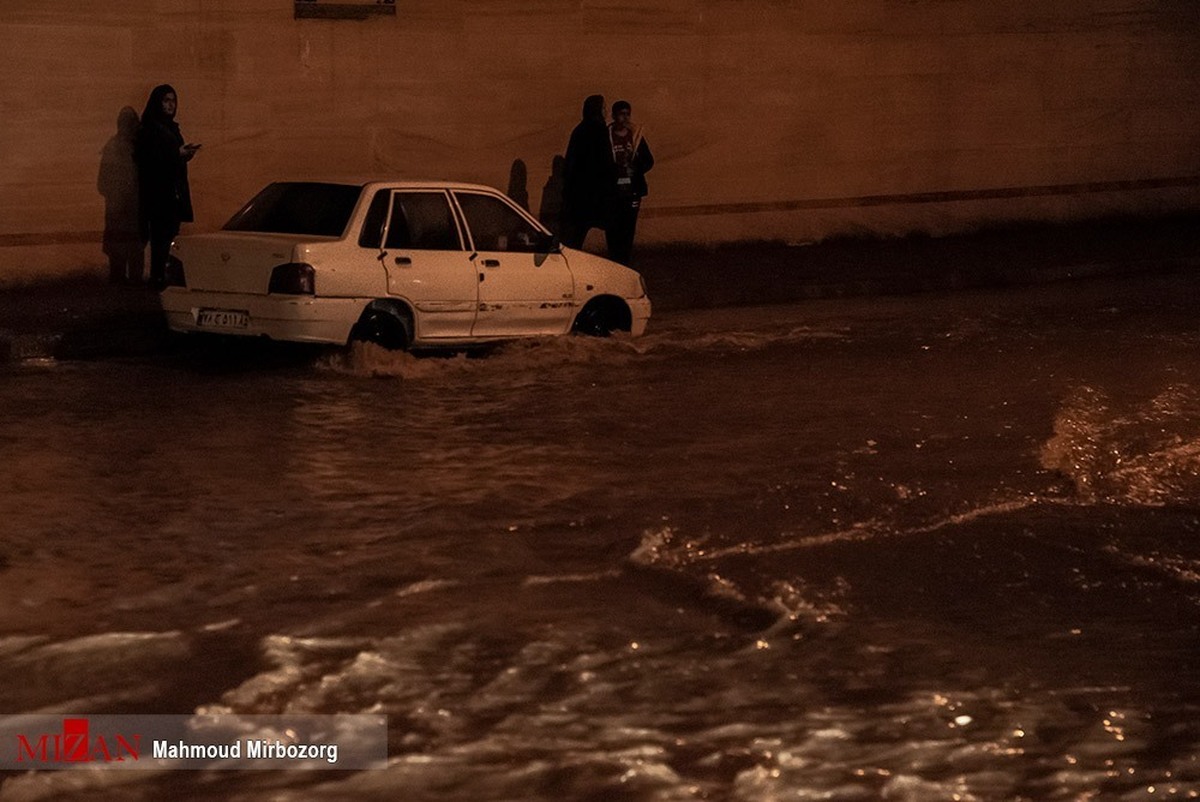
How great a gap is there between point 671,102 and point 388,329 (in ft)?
27.4

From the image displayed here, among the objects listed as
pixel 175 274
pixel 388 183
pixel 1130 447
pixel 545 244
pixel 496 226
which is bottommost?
pixel 1130 447

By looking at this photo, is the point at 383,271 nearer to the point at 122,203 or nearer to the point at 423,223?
the point at 423,223

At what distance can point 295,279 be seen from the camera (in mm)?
12680

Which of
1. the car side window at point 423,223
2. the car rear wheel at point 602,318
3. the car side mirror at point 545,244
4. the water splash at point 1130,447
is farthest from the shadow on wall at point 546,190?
the water splash at point 1130,447

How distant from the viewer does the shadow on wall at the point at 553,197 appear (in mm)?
20344

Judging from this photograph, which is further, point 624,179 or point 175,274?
point 624,179

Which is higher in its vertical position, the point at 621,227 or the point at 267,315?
the point at 621,227

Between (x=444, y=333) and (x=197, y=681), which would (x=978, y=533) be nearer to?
(x=197, y=681)

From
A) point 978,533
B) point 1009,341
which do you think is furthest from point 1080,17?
point 978,533

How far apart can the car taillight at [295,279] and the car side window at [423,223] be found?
2.45ft

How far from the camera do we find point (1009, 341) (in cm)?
1592

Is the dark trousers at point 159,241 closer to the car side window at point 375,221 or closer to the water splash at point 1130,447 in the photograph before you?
the car side window at point 375,221

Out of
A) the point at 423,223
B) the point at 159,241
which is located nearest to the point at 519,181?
the point at 159,241

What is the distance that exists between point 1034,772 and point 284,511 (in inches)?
165
